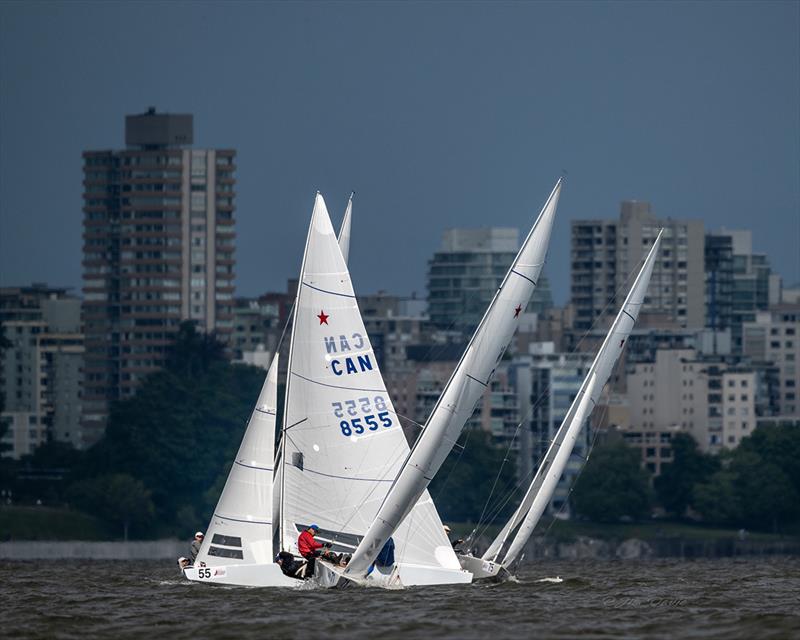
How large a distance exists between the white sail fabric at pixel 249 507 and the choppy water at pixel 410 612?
3.65 feet

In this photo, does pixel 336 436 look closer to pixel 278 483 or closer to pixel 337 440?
pixel 337 440

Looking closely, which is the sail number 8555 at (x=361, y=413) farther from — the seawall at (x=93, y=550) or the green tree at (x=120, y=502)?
the green tree at (x=120, y=502)

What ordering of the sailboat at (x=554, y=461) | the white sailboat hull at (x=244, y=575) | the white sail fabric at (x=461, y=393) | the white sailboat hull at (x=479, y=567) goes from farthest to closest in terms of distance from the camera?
the sailboat at (x=554, y=461), the white sailboat hull at (x=479, y=567), the white sailboat hull at (x=244, y=575), the white sail fabric at (x=461, y=393)

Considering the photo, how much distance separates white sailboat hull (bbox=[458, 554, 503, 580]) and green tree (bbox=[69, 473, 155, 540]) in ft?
326

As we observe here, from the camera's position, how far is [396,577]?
5122 centimetres

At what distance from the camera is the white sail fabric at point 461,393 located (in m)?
49.8

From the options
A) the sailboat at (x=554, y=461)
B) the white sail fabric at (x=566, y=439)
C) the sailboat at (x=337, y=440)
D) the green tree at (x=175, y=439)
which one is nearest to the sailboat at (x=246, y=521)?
the sailboat at (x=337, y=440)

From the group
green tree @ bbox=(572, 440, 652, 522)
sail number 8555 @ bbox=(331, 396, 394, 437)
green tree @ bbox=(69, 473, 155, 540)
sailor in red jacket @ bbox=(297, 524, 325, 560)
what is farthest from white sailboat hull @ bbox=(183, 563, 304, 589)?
green tree @ bbox=(572, 440, 652, 522)

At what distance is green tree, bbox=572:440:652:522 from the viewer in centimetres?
17288

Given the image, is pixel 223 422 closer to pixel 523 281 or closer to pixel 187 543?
pixel 187 543

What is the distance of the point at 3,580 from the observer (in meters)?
67.4

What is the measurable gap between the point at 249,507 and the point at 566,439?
28.2ft

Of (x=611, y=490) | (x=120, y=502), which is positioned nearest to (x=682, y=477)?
(x=611, y=490)

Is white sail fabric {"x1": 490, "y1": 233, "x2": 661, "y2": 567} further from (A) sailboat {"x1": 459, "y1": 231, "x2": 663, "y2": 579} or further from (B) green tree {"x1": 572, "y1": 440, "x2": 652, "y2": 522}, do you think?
(B) green tree {"x1": 572, "y1": 440, "x2": 652, "y2": 522}
